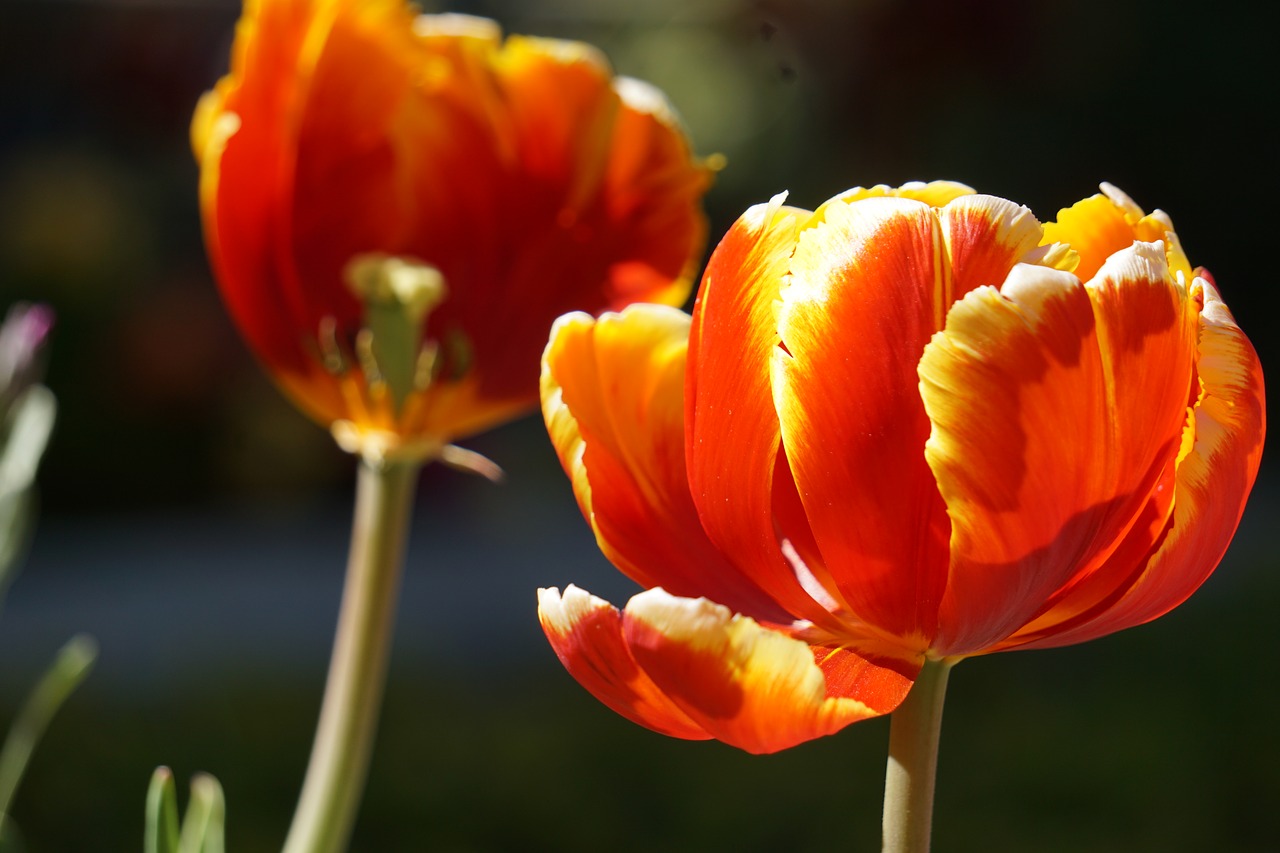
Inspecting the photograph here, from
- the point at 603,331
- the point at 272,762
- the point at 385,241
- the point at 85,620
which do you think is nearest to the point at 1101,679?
the point at 272,762

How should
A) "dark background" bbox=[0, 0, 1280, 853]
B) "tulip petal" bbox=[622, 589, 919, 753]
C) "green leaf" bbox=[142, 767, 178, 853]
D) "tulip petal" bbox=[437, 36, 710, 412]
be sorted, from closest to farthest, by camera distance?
"tulip petal" bbox=[622, 589, 919, 753] < "green leaf" bbox=[142, 767, 178, 853] < "tulip petal" bbox=[437, 36, 710, 412] < "dark background" bbox=[0, 0, 1280, 853]

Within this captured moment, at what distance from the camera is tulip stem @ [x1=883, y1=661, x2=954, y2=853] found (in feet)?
0.92

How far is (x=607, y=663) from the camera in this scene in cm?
30

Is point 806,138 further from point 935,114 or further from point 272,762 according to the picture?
point 272,762

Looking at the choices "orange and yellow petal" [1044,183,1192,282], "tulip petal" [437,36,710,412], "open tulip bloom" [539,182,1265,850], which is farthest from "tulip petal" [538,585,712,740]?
"tulip petal" [437,36,710,412]

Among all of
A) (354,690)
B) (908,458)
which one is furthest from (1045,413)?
(354,690)

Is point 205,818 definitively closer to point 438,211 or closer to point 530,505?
→ point 438,211

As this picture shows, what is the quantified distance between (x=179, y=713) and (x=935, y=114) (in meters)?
2.11

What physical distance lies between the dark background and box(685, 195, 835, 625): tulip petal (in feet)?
5.66

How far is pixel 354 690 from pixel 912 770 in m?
0.22

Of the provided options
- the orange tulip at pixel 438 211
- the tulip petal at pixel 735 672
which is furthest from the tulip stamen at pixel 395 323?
the tulip petal at pixel 735 672

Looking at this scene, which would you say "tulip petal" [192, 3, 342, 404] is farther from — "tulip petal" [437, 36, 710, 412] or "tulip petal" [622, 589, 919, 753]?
"tulip petal" [622, 589, 919, 753]

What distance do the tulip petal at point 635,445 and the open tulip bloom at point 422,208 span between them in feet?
0.53

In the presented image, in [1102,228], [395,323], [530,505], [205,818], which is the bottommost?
[530,505]
